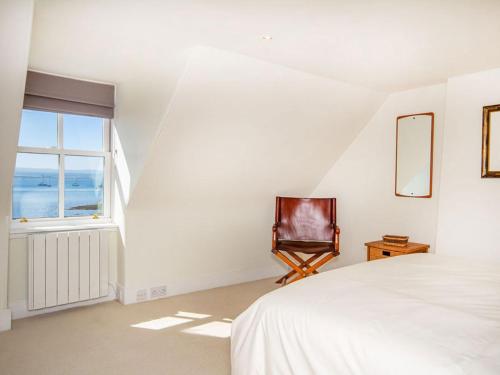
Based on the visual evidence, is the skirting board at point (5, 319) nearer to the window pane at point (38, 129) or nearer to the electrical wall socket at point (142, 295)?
the electrical wall socket at point (142, 295)

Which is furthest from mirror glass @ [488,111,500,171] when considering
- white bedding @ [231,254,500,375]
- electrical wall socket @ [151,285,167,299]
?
electrical wall socket @ [151,285,167,299]

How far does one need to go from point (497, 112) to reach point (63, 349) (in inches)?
148

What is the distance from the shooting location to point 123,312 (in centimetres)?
344

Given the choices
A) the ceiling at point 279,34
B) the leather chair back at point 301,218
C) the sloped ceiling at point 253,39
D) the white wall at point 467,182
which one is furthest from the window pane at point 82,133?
the white wall at point 467,182

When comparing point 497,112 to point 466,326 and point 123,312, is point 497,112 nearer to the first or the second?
point 466,326

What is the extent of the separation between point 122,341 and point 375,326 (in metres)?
2.04

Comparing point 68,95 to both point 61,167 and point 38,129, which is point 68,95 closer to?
point 38,129

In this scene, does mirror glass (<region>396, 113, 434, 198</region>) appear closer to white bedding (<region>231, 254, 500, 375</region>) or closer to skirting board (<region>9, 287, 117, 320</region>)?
white bedding (<region>231, 254, 500, 375</region>)

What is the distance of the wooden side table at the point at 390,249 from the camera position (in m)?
3.45

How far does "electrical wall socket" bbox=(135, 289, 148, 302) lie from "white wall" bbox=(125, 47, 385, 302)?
49 mm

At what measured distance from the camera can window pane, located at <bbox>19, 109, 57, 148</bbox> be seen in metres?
3.51

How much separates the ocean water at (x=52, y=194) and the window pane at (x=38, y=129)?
266 millimetres

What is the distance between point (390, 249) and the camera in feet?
11.5

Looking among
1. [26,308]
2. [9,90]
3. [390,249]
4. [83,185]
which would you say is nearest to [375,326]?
[390,249]
